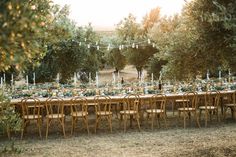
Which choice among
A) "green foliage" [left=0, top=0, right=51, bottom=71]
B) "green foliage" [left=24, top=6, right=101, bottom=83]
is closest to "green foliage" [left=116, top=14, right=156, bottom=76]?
"green foliage" [left=24, top=6, right=101, bottom=83]

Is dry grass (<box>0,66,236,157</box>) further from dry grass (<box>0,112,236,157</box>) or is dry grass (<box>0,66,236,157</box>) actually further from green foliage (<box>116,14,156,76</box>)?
green foliage (<box>116,14,156,76</box>)

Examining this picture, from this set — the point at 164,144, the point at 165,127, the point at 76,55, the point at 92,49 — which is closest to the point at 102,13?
the point at 92,49

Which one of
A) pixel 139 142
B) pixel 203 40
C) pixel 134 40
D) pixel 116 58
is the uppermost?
pixel 134 40

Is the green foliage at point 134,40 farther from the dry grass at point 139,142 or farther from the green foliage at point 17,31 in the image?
the green foliage at point 17,31

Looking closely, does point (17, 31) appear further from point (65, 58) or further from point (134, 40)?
point (134, 40)

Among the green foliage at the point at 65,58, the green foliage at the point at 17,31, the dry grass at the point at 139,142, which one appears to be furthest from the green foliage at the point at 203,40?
the green foliage at the point at 65,58

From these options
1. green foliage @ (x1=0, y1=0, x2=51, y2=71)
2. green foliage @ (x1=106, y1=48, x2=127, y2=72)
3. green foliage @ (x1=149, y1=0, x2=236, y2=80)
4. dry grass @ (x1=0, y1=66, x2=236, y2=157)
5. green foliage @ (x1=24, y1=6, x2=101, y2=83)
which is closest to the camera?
green foliage @ (x1=0, y1=0, x2=51, y2=71)

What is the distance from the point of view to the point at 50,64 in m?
15.1

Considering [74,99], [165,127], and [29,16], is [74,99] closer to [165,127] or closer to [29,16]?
[165,127]

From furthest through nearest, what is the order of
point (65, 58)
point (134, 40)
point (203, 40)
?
point (134, 40) → point (65, 58) → point (203, 40)

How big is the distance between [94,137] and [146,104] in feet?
19.4

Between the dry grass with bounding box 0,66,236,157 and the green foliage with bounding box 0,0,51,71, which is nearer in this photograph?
the green foliage with bounding box 0,0,51,71

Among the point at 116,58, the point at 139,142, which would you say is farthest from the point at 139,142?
the point at 116,58

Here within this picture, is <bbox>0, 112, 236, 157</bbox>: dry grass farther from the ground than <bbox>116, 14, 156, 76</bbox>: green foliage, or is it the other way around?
<bbox>116, 14, 156, 76</bbox>: green foliage
